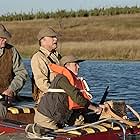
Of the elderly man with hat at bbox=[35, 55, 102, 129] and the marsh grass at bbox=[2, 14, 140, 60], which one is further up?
the elderly man with hat at bbox=[35, 55, 102, 129]

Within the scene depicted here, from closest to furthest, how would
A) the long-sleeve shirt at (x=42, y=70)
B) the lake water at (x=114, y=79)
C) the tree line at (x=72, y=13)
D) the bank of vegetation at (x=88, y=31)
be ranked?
the long-sleeve shirt at (x=42, y=70), the lake water at (x=114, y=79), the bank of vegetation at (x=88, y=31), the tree line at (x=72, y=13)

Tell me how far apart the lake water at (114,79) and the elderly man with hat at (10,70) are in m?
4.62

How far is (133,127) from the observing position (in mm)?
6988

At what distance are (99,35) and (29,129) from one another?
3205 cm

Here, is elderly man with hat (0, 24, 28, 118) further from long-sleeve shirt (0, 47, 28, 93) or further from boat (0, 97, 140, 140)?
boat (0, 97, 140, 140)

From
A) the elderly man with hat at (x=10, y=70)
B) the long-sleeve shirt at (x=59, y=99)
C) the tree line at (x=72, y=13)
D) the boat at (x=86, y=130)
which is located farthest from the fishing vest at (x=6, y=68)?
the tree line at (x=72, y=13)

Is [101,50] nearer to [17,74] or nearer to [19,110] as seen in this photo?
[17,74]

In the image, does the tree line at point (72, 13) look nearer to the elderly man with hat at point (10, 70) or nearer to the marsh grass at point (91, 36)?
the marsh grass at point (91, 36)

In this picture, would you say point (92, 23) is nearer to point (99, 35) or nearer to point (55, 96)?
point (99, 35)

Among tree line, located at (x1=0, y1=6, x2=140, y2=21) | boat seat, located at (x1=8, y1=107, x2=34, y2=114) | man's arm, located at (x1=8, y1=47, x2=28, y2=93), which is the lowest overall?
tree line, located at (x1=0, y1=6, x2=140, y2=21)

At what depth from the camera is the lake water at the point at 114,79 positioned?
1505 centimetres

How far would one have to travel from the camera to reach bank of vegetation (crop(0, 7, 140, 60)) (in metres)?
29.4

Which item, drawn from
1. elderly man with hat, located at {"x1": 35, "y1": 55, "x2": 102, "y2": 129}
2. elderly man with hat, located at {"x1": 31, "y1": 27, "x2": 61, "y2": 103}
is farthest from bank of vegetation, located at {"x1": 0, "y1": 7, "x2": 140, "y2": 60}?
elderly man with hat, located at {"x1": 35, "y1": 55, "x2": 102, "y2": 129}

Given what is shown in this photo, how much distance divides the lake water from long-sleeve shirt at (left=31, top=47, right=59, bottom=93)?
489cm
